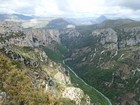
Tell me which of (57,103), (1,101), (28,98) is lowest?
(57,103)

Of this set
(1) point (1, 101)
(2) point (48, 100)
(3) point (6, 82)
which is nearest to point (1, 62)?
(3) point (6, 82)

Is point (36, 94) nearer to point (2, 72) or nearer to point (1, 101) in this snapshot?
point (2, 72)

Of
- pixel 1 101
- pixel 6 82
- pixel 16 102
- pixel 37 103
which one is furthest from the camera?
pixel 37 103

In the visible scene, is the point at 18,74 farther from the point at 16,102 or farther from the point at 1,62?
the point at 16,102

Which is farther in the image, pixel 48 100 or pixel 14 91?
pixel 48 100

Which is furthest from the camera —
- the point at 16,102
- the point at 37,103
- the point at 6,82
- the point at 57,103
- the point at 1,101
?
the point at 57,103

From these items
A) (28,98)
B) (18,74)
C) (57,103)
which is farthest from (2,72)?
(57,103)

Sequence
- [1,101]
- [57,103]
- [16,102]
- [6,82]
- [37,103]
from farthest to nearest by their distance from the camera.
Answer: [57,103]
[37,103]
[6,82]
[16,102]
[1,101]

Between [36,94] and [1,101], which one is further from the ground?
[1,101]

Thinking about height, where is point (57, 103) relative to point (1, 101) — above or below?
below
